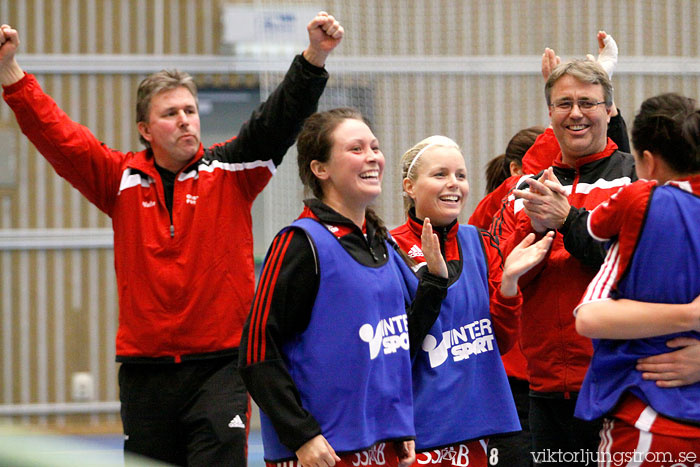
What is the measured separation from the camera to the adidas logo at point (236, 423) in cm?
344

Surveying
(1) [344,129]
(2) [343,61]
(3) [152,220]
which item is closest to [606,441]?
(1) [344,129]

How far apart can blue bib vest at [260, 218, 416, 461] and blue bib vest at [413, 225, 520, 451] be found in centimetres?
26

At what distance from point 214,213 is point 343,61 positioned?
425cm

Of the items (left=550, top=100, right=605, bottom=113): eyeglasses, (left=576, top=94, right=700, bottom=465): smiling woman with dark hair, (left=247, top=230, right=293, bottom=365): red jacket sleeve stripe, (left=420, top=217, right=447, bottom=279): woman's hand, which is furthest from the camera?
(left=550, top=100, right=605, bottom=113): eyeglasses

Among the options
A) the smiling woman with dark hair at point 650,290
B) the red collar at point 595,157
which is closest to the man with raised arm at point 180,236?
the red collar at point 595,157

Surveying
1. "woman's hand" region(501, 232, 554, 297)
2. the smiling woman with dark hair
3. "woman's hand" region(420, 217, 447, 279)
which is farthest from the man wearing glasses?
the smiling woman with dark hair

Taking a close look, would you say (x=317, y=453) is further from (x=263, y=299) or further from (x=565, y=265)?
(x=565, y=265)

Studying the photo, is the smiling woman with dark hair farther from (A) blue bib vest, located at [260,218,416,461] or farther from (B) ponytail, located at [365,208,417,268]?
(B) ponytail, located at [365,208,417,268]

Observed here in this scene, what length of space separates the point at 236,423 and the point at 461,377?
0.98 metres

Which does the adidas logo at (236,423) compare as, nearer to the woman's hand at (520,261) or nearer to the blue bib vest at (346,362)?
the blue bib vest at (346,362)

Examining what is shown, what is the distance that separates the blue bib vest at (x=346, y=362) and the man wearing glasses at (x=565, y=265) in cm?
73

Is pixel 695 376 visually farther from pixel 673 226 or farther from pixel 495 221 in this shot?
pixel 495 221

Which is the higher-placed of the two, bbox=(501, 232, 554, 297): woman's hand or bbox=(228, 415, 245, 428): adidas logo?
bbox=(501, 232, 554, 297): woman's hand

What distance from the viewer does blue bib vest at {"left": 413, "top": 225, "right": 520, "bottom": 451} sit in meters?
2.90
